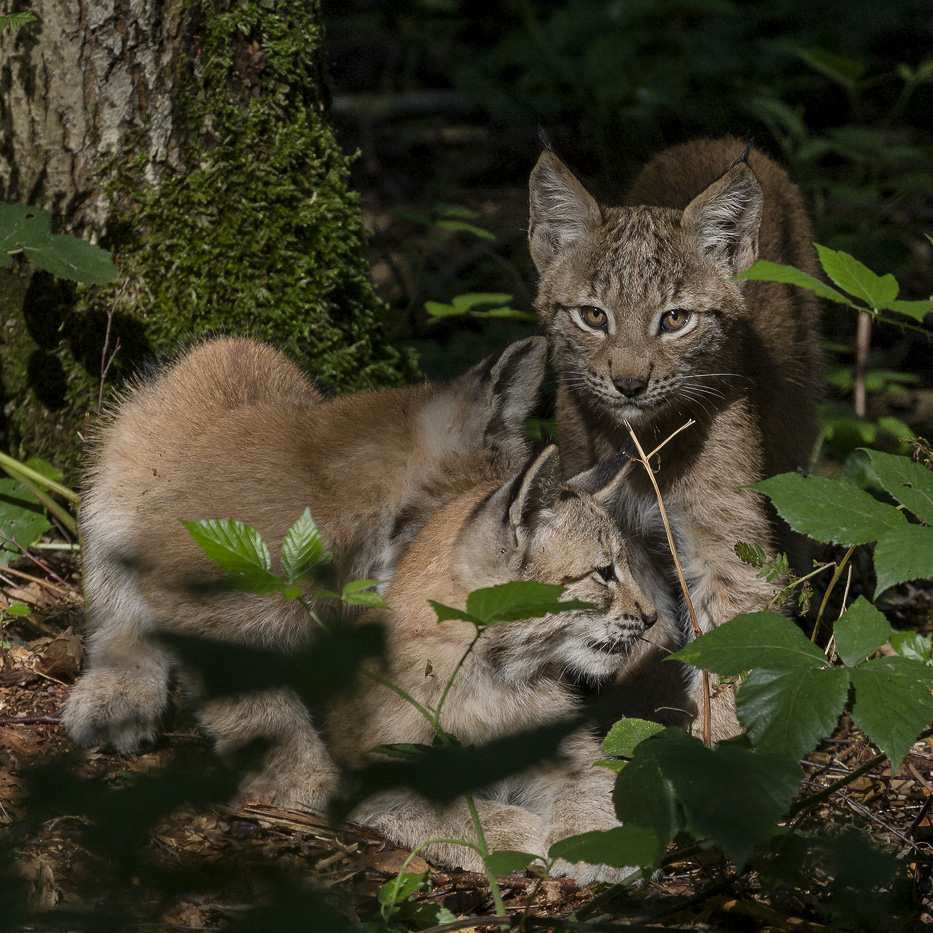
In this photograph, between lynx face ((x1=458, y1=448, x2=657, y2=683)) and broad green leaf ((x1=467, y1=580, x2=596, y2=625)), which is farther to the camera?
lynx face ((x1=458, y1=448, x2=657, y2=683))

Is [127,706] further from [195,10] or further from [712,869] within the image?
[195,10]

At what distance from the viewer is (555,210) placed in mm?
4125

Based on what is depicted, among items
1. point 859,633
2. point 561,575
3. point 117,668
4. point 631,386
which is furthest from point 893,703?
point 117,668

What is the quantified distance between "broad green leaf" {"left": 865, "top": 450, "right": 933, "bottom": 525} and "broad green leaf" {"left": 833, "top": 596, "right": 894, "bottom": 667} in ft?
0.94

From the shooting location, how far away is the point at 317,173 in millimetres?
4262

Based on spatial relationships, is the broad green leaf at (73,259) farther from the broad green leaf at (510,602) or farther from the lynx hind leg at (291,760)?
the broad green leaf at (510,602)

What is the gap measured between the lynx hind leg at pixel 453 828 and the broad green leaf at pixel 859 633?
1193 millimetres

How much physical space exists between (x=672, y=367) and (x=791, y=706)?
5.75ft

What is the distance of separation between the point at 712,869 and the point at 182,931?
1.35 m

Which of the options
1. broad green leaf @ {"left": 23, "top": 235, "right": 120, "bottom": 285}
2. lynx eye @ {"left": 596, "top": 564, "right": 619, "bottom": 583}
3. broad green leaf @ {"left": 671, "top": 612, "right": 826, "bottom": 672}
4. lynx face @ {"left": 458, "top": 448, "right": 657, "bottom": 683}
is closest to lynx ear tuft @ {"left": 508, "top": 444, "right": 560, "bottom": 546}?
lynx face @ {"left": 458, "top": 448, "right": 657, "bottom": 683}

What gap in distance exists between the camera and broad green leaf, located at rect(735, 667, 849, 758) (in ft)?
6.84

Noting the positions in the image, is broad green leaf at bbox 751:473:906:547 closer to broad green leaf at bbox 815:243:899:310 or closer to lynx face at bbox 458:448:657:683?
broad green leaf at bbox 815:243:899:310

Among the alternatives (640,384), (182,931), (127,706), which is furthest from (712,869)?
(127,706)

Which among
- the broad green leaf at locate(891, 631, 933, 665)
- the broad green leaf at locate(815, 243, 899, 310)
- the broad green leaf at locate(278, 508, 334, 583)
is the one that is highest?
the broad green leaf at locate(815, 243, 899, 310)
